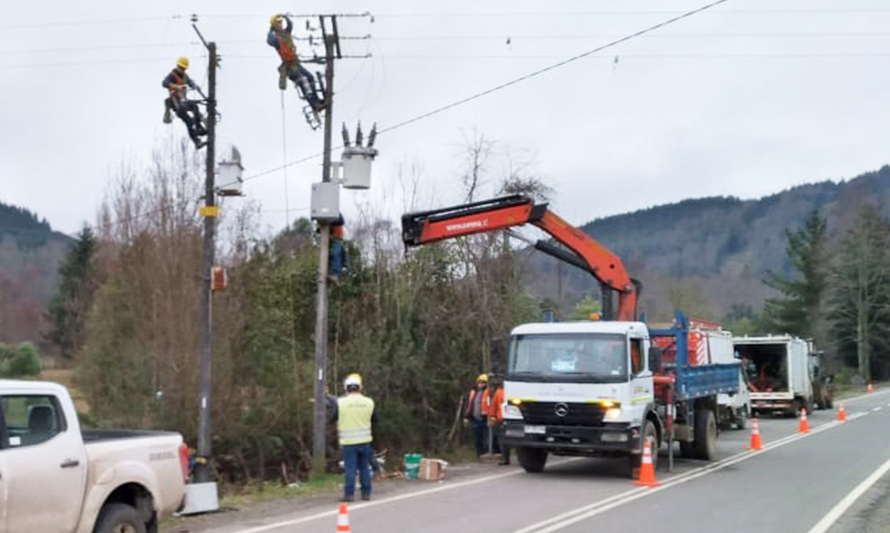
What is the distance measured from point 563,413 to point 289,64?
8.34 m

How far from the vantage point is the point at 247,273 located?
23531mm

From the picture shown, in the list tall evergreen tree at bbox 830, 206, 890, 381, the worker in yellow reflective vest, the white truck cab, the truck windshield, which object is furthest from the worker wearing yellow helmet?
tall evergreen tree at bbox 830, 206, 890, 381

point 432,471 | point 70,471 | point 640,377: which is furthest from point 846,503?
point 70,471

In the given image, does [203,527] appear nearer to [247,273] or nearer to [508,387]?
[508,387]

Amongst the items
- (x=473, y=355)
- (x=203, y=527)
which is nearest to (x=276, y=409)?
(x=473, y=355)

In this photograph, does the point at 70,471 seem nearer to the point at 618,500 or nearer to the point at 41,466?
the point at 41,466

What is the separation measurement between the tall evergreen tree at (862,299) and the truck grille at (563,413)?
229ft

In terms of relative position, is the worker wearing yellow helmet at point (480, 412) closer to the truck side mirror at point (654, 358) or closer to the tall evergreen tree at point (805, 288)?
the truck side mirror at point (654, 358)

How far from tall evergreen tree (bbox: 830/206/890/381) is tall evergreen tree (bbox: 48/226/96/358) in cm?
6037

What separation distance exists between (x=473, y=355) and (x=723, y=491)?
10.0m

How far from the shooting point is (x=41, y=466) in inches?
313

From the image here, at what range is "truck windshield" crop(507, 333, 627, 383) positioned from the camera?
1620 centimetres

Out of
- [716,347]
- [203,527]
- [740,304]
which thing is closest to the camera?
[203,527]

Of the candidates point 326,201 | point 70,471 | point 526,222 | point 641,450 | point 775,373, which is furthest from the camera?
point 775,373
